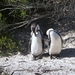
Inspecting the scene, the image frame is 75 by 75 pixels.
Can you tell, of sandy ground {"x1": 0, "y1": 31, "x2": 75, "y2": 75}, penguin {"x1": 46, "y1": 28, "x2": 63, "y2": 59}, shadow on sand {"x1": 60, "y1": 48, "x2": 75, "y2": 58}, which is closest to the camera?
sandy ground {"x1": 0, "y1": 31, "x2": 75, "y2": 75}

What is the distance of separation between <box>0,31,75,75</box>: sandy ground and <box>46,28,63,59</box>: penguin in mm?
152

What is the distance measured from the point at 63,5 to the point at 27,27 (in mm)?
1144

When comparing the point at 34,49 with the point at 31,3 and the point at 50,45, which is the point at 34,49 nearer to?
the point at 50,45

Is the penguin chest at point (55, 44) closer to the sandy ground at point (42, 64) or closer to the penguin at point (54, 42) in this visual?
the penguin at point (54, 42)

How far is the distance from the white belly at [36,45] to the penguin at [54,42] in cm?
20

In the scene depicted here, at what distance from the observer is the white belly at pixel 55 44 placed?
536 centimetres

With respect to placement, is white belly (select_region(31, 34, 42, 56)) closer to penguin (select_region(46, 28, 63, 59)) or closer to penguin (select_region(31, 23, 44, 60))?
penguin (select_region(31, 23, 44, 60))

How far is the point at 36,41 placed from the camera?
546cm

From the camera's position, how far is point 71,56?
5531 mm

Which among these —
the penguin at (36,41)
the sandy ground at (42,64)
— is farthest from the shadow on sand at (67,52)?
the penguin at (36,41)

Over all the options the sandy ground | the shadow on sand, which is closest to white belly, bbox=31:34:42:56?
the sandy ground

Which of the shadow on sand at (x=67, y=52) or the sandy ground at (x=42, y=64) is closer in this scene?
the sandy ground at (x=42, y=64)

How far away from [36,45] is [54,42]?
36 cm

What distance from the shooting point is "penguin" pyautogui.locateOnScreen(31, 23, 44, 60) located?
5.42m
